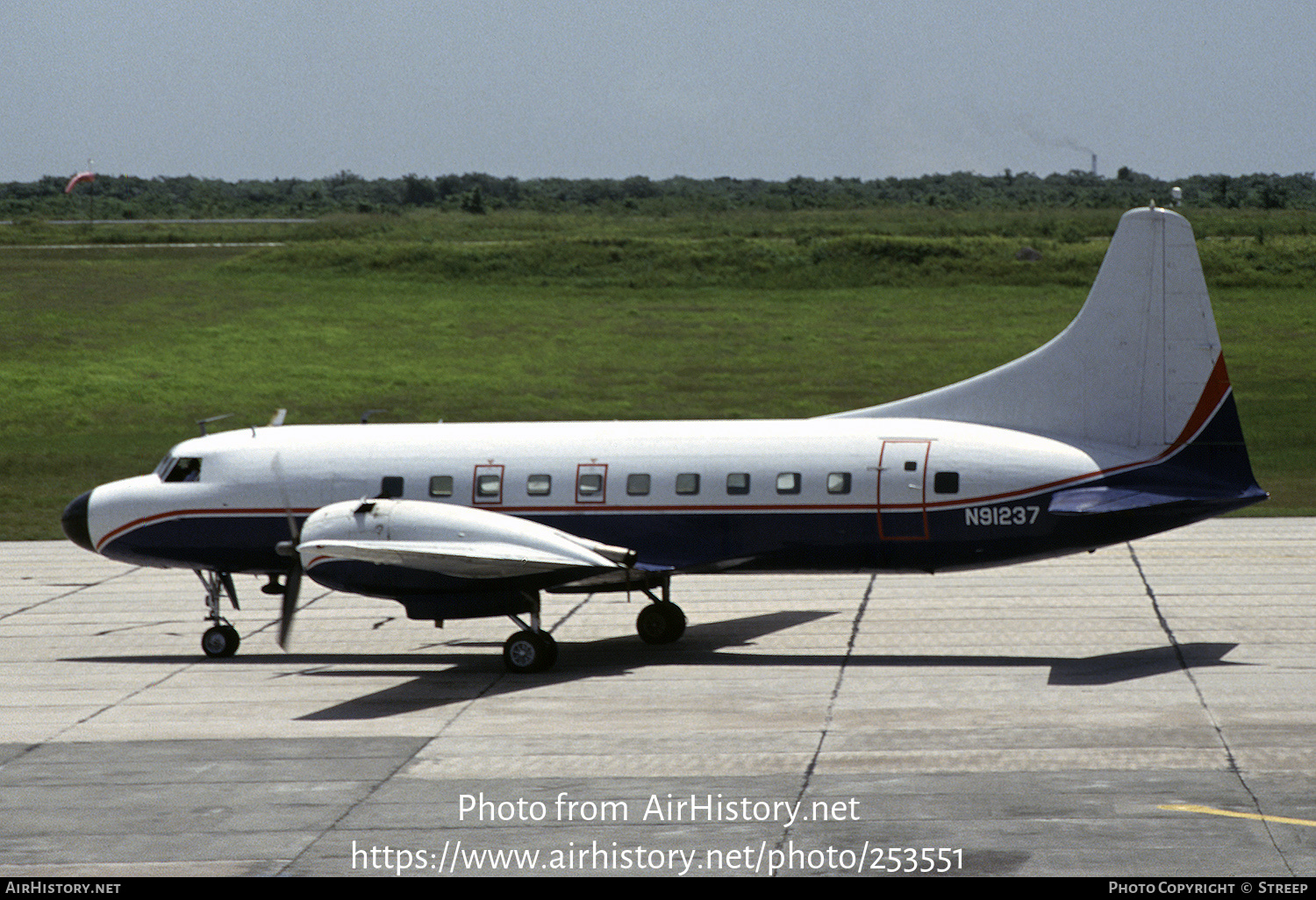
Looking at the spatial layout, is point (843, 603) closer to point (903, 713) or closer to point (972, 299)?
point (903, 713)

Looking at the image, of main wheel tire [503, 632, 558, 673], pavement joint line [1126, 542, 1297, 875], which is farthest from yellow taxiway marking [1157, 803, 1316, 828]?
main wheel tire [503, 632, 558, 673]

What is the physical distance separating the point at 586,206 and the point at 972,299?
71.5 meters

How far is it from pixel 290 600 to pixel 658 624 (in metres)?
5.53

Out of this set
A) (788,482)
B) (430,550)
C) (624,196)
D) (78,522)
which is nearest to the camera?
(430,550)

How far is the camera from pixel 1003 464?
21609 mm

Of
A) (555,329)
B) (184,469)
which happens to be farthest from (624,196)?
(184,469)

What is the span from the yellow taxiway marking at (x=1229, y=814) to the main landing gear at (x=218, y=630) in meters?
14.8

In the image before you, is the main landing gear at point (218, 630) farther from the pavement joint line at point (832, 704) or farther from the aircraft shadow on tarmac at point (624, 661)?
the pavement joint line at point (832, 704)

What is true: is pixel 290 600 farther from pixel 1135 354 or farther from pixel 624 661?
pixel 1135 354

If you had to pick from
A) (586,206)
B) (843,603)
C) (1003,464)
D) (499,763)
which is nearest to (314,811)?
(499,763)

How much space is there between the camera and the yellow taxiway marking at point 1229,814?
13781mm

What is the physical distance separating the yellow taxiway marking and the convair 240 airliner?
7.12 meters

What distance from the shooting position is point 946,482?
71.4 feet

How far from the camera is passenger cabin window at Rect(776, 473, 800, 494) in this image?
2234 centimetres
